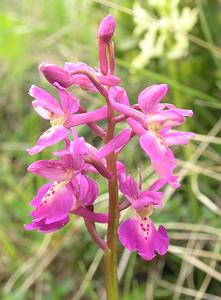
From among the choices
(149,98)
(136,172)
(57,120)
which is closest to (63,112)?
(57,120)

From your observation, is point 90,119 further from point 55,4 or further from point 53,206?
point 55,4

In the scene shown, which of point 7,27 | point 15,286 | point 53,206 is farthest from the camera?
point 7,27

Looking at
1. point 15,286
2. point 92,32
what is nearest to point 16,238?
point 15,286

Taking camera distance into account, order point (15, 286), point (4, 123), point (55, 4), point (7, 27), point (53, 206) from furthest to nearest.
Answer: point (4, 123) < point (55, 4) < point (7, 27) < point (15, 286) < point (53, 206)

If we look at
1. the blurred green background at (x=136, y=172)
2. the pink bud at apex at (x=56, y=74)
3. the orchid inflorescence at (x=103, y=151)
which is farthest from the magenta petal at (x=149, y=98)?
the blurred green background at (x=136, y=172)

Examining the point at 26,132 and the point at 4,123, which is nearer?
the point at 26,132

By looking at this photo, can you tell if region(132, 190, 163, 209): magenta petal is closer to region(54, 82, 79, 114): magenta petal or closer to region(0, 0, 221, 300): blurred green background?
region(54, 82, 79, 114): magenta petal

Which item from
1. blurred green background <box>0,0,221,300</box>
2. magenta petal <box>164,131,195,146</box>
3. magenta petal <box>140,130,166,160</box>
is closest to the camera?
magenta petal <box>140,130,166,160</box>

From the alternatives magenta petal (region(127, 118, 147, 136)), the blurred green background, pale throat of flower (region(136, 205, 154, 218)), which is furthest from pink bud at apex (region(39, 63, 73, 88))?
the blurred green background
